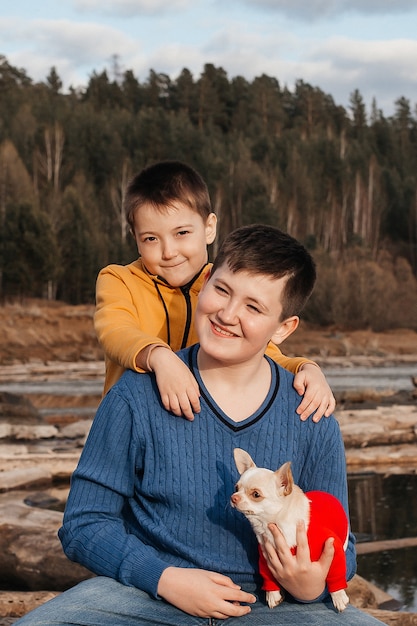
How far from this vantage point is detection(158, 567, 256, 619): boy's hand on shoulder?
2824 mm

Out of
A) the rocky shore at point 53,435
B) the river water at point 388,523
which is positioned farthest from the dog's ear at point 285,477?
the river water at point 388,523

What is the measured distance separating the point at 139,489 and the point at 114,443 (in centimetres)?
17

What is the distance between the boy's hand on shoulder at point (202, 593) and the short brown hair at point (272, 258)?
33.8 inches

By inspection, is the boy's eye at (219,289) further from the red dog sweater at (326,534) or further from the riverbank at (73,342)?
the riverbank at (73,342)

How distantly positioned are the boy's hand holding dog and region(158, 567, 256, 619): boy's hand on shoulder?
0.45ft

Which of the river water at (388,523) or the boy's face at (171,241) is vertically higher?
the boy's face at (171,241)

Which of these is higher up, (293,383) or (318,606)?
(293,383)

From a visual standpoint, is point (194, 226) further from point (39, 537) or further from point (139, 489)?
point (39, 537)

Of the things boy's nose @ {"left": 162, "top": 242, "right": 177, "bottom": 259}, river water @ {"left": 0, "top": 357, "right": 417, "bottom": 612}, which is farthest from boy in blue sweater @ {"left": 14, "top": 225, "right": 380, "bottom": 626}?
river water @ {"left": 0, "top": 357, "right": 417, "bottom": 612}

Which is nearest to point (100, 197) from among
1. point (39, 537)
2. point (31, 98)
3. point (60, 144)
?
point (60, 144)

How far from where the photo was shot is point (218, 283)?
3.11 m

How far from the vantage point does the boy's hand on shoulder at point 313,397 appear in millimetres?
Answer: 3148

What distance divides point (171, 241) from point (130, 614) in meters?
1.74

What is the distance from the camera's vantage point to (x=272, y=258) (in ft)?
10.1
